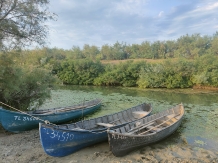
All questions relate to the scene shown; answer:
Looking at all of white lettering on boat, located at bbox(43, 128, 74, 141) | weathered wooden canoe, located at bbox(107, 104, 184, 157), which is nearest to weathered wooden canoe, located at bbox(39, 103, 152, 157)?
white lettering on boat, located at bbox(43, 128, 74, 141)

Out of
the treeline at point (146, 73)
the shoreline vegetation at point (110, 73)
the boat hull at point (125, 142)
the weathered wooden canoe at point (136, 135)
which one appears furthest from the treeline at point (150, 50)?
the boat hull at point (125, 142)

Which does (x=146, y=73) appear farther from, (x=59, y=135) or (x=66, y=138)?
(x=59, y=135)

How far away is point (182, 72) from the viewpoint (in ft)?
108

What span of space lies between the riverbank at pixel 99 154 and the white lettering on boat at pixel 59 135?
884mm

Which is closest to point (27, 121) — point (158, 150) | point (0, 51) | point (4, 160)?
point (4, 160)

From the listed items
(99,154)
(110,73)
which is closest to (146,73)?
(110,73)

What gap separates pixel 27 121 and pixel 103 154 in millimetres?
4881

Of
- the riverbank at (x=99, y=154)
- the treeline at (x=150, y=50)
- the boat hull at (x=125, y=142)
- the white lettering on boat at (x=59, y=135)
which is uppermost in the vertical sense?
the treeline at (x=150, y=50)

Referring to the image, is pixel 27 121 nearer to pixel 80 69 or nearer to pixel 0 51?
pixel 0 51

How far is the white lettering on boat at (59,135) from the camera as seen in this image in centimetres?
702

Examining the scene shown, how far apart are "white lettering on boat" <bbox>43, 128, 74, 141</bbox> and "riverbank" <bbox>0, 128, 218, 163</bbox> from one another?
2.90 ft

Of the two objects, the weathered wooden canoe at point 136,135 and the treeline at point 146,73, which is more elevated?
the treeline at point 146,73

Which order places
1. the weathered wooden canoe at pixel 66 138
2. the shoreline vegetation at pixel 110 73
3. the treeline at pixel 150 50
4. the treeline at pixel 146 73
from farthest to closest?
the treeline at pixel 150 50, the treeline at pixel 146 73, the shoreline vegetation at pixel 110 73, the weathered wooden canoe at pixel 66 138

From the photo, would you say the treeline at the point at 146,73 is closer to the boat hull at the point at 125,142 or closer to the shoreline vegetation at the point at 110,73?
the shoreline vegetation at the point at 110,73
